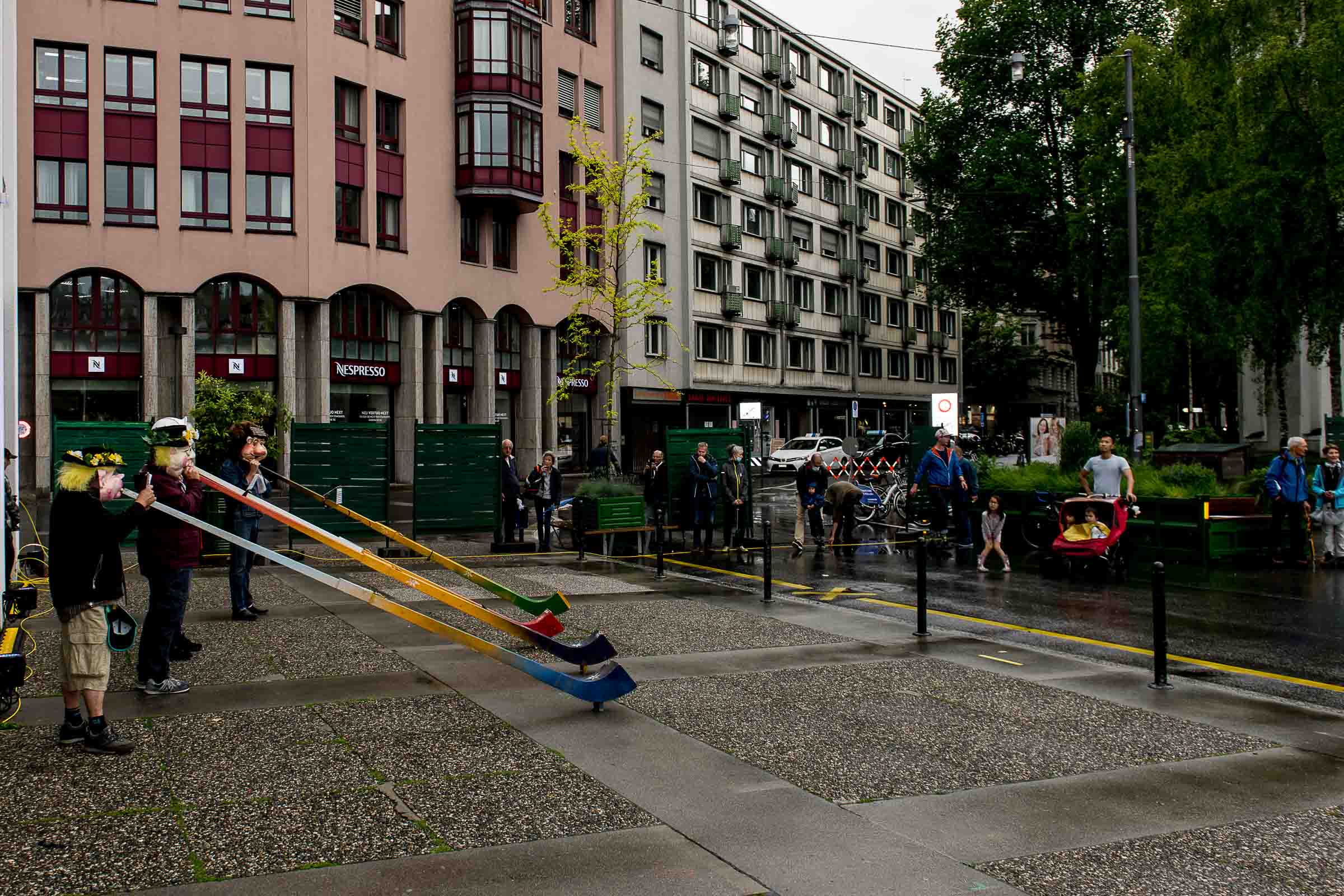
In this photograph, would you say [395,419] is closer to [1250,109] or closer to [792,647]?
[1250,109]

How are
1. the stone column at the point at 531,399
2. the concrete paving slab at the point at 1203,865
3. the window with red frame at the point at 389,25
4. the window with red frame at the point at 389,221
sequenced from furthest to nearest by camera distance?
the stone column at the point at 531,399, the window with red frame at the point at 389,25, the window with red frame at the point at 389,221, the concrete paving slab at the point at 1203,865

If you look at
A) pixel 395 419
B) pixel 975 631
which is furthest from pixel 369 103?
pixel 975 631

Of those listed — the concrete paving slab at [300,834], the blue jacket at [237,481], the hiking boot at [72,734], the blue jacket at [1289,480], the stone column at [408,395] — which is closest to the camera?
the concrete paving slab at [300,834]

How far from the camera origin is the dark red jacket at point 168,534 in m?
7.61

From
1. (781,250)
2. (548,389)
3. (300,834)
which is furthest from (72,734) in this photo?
(781,250)

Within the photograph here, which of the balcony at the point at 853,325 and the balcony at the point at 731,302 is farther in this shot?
the balcony at the point at 853,325

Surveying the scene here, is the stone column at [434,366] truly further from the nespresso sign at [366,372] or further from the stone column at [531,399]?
the stone column at [531,399]

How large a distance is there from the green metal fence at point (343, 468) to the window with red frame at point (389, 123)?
24576 mm

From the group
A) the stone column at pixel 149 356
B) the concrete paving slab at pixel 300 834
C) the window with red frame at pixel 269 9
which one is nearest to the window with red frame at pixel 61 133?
the stone column at pixel 149 356

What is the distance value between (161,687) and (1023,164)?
130 ft

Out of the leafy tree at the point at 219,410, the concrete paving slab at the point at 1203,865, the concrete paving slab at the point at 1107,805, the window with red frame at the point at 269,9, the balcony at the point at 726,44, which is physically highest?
the balcony at the point at 726,44

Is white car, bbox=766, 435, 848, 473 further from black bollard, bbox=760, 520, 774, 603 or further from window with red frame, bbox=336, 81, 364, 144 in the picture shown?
black bollard, bbox=760, 520, 774, 603

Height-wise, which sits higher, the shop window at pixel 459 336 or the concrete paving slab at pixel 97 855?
the shop window at pixel 459 336

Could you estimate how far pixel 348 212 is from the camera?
39500 millimetres
